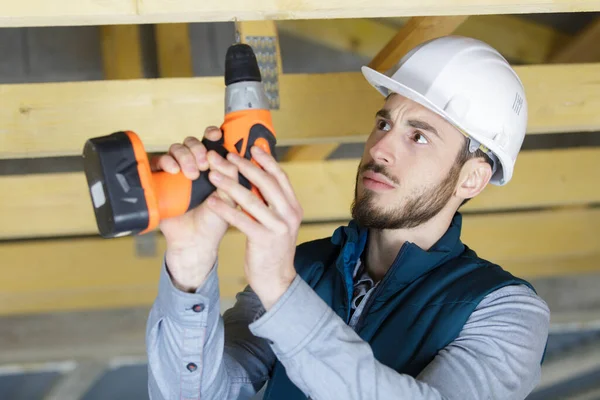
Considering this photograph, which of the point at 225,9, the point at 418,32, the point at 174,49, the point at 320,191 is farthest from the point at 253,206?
the point at 174,49

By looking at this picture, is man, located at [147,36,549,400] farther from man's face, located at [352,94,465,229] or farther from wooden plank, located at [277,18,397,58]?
wooden plank, located at [277,18,397,58]

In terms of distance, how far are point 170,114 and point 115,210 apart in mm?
878

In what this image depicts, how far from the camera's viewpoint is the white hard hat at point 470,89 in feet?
4.75

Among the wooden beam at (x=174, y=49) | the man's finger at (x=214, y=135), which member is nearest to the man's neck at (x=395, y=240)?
the man's finger at (x=214, y=135)

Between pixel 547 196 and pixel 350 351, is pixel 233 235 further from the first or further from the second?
pixel 350 351

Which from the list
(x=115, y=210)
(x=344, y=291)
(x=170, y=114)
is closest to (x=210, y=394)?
(x=344, y=291)

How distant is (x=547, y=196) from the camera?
2555 millimetres

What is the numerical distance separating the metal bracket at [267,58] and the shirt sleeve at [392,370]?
0.80 metres

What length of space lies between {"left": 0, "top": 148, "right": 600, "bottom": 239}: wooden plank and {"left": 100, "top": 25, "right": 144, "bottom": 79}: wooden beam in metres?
0.46

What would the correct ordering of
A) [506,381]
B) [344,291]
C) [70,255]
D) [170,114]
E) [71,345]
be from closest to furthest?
[506,381] → [344,291] → [170,114] → [70,255] → [71,345]

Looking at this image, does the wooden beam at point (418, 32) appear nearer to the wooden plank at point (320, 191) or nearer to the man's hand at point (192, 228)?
the wooden plank at point (320, 191)

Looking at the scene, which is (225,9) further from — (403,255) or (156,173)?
(403,255)

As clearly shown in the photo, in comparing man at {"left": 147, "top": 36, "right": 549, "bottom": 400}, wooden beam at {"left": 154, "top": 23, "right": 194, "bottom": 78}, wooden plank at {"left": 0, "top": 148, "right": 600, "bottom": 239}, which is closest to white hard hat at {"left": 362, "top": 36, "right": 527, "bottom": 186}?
man at {"left": 147, "top": 36, "right": 549, "bottom": 400}

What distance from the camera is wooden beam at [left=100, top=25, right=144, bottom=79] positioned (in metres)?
2.50
